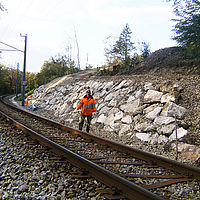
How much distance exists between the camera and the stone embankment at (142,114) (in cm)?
667

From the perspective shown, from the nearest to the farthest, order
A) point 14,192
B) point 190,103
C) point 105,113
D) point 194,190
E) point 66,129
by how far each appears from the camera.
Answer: point 14,192 → point 194,190 → point 190,103 → point 66,129 → point 105,113

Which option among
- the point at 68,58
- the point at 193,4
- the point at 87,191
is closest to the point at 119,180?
the point at 87,191

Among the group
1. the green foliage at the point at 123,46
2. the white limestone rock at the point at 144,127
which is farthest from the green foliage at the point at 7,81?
the white limestone rock at the point at 144,127

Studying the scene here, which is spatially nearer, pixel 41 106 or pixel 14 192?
pixel 14 192

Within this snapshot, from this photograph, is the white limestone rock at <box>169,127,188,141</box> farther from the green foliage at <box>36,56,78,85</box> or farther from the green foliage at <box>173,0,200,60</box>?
the green foliage at <box>36,56,78,85</box>

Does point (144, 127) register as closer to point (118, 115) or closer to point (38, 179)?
point (118, 115)

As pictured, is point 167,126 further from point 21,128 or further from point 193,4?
point 193,4

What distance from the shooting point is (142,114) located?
8484 mm

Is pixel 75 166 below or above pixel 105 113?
below

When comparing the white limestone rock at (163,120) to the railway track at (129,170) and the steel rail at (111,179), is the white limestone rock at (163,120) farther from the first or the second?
the steel rail at (111,179)

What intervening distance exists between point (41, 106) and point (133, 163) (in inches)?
602

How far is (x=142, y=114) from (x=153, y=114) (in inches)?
25.7

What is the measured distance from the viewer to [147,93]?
9.33 metres

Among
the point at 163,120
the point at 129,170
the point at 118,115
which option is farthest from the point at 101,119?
the point at 129,170
